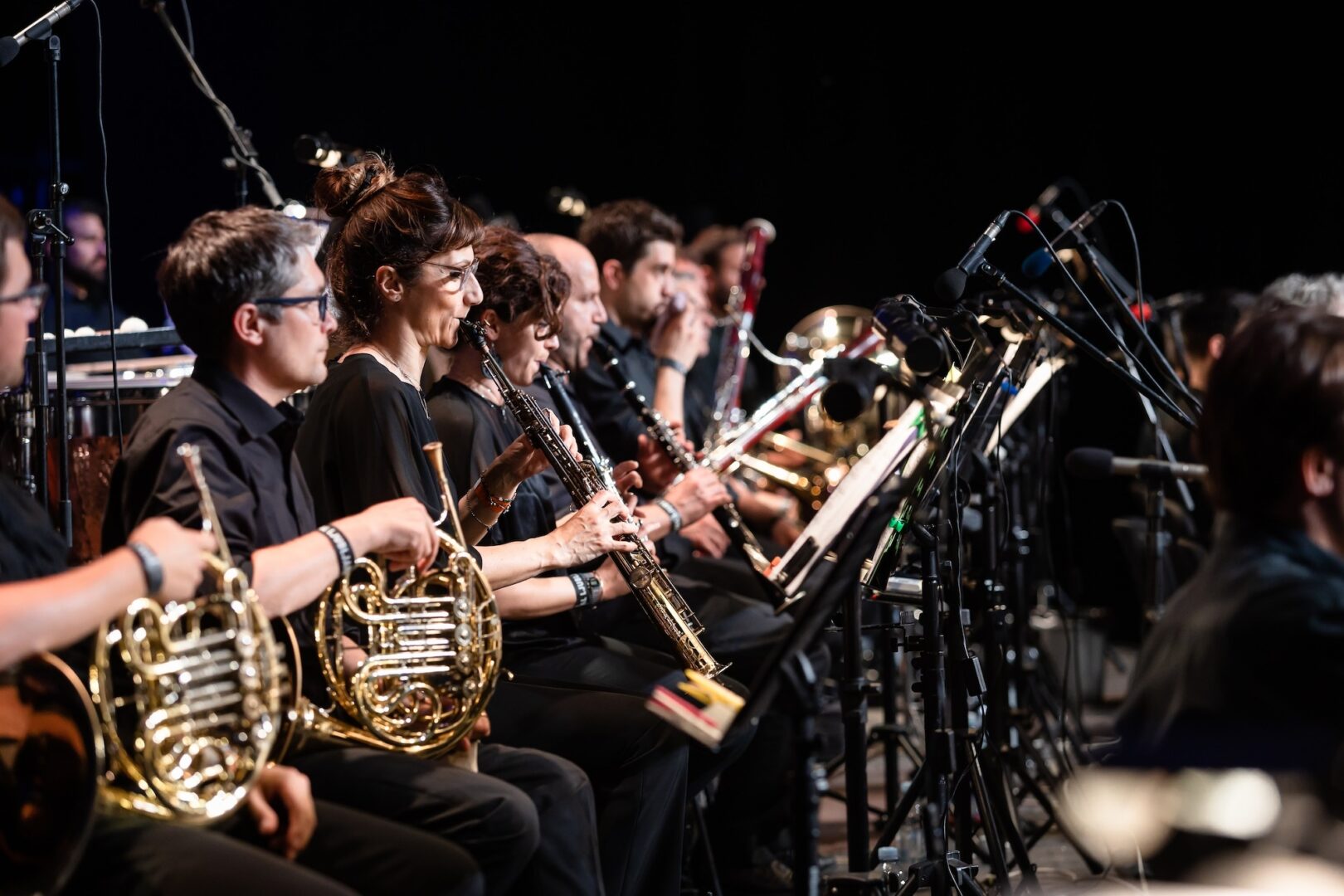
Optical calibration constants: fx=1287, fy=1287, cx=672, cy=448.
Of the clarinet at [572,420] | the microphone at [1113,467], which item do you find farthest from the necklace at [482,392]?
the microphone at [1113,467]

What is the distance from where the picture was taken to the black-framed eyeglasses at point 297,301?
2.31 metres

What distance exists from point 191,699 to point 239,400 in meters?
0.62

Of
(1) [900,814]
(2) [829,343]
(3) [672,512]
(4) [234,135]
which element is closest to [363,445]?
(3) [672,512]

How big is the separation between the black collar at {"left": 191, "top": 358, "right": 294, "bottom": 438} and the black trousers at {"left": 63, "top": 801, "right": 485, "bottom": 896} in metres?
0.66

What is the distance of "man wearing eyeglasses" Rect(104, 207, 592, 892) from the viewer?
2.13m

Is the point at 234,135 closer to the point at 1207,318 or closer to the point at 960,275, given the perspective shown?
the point at 960,275

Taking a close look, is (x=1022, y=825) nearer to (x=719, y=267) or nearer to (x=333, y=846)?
(x=333, y=846)

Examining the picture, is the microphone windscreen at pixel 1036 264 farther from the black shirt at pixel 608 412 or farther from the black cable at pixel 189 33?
the black cable at pixel 189 33

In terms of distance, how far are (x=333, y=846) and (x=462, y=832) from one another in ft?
0.82

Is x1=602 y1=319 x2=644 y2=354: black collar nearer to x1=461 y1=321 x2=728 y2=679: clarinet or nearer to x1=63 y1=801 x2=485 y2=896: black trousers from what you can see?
x1=461 y1=321 x2=728 y2=679: clarinet

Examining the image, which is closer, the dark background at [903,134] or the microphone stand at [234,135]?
the microphone stand at [234,135]

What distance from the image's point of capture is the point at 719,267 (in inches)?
259

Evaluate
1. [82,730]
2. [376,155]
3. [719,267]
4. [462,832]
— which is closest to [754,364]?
[719,267]

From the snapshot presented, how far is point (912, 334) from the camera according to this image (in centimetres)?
271
